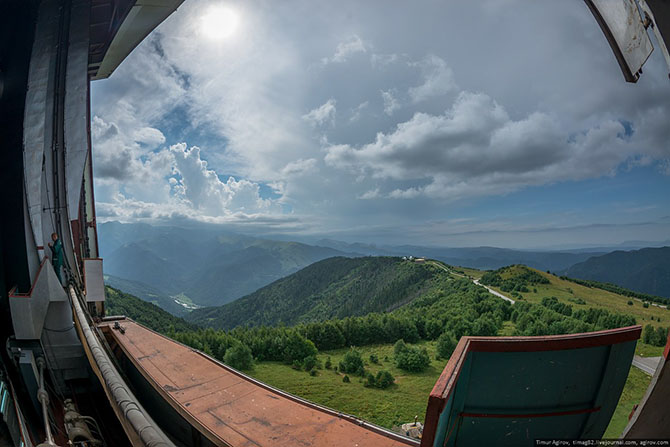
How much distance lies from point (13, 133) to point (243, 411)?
8.80m

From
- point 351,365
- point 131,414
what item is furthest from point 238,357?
point 131,414

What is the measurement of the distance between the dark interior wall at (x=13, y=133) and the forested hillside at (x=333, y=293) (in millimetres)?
59417

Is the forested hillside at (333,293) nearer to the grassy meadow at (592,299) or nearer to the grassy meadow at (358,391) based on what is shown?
the grassy meadow at (592,299)

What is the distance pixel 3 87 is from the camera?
23.7 feet

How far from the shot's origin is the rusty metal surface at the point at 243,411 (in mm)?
2340

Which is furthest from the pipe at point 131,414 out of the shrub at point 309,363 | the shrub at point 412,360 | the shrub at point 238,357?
the shrub at point 412,360

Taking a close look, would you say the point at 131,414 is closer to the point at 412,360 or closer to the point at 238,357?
the point at 238,357

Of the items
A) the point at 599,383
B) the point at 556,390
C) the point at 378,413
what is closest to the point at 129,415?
the point at 556,390

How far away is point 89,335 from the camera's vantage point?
13.1 ft

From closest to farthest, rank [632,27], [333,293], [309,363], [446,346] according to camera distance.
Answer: [632,27], [309,363], [446,346], [333,293]

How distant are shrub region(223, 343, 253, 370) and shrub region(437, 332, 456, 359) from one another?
60.1 feet

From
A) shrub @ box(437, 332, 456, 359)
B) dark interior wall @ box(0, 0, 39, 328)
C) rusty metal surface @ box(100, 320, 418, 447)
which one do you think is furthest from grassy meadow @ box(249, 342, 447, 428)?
rusty metal surface @ box(100, 320, 418, 447)

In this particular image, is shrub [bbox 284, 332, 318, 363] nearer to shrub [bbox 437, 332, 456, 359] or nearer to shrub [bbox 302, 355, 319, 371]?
shrub [bbox 302, 355, 319, 371]

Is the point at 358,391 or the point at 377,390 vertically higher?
the point at 358,391
